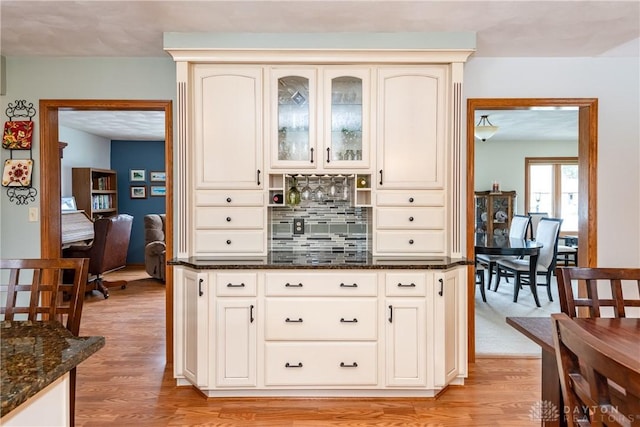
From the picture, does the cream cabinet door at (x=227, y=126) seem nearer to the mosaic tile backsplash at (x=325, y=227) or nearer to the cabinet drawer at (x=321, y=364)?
the mosaic tile backsplash at (x=325, y=227)

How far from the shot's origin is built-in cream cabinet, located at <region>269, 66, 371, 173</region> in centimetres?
279

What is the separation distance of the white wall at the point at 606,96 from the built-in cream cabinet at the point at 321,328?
60.9 inches

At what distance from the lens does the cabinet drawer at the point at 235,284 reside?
8.35ft

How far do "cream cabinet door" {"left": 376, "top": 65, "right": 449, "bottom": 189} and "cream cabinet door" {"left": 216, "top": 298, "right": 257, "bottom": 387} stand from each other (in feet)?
4.05

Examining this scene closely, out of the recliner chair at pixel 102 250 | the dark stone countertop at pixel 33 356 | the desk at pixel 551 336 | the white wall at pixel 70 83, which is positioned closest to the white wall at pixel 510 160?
the recliner chair at pixel 102 250

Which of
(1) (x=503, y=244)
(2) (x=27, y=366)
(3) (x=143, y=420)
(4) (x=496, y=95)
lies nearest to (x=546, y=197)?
(1) (x=503, y=244)

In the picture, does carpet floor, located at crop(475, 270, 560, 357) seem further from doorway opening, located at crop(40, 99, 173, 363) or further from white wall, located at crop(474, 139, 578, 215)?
doorway opening, located at crop(40, 99, 173, 363)

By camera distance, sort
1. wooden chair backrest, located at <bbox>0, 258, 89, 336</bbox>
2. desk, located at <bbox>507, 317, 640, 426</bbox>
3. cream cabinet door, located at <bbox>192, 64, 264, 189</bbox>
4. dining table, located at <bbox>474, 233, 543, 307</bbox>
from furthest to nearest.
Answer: dining table, located at <bbox>474, 233, 543, 307</bbox> < cream cabinet door, located at <bbox>192, 64, 264, 189</bbox> < wooden chair backrest, located at <bbox>0, 258, 89, 336</bbox> < desk, located at <bbox>507, 317, 640, 426</bbox>

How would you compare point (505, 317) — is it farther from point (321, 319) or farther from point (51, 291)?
point (51, 291)

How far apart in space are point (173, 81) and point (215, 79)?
20.8 inches

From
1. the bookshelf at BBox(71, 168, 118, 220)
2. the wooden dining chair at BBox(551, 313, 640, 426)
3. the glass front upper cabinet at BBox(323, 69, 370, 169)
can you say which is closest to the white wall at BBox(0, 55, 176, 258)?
the glass front upper cabinet at BBox(323, 69, 370, 169)

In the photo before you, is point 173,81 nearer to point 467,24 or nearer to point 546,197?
point 467,24

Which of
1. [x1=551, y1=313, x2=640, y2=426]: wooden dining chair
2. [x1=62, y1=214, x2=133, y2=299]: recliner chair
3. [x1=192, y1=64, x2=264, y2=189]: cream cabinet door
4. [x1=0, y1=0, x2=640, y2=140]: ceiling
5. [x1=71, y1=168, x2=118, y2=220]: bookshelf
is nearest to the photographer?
[x1=551, y1=313, x2=640, y2=426]: wooden dining chair

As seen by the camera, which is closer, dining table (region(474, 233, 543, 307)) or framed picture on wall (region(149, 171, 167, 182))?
dining table (region(474, 233, 543, 307))
